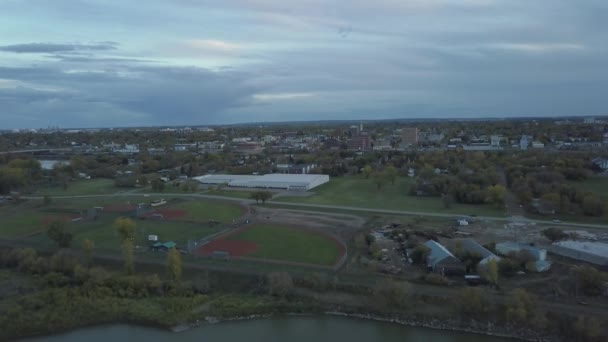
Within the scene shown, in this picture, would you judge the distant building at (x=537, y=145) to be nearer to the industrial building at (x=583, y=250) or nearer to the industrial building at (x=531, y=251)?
the industrial building at (x=583, y=250)

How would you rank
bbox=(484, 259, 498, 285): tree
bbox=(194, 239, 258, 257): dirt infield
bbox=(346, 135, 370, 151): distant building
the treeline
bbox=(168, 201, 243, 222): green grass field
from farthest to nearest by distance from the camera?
bbox=(346, 135, 370, 151): distant building < bbox=(168, 201, 243, 222): green grass field < the treeline < bbox=(194, 239, 258, 257): dirt infield < bbox=(484, 259, 498, 285): tree

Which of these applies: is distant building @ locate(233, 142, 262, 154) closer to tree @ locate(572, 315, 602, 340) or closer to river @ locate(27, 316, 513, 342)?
river @ locate(27, 316, 513, 342)

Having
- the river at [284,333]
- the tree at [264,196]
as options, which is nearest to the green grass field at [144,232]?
the tree at [264,196]

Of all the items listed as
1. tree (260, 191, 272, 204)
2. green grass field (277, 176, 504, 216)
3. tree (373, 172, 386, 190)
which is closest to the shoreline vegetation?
tree (260, 191, 272, 204)

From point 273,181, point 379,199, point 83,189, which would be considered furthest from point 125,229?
point 83,189

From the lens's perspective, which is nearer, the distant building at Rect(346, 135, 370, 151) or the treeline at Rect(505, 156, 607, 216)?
the treeline at Rect(505, 156, 607, 216)

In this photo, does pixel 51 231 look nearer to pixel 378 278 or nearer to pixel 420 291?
pixel 378 278

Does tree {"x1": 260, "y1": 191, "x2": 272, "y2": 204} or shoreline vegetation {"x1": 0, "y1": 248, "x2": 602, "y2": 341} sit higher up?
tree {"x1": 260, "y1": 191, "x2": 272, "y2": 204}
